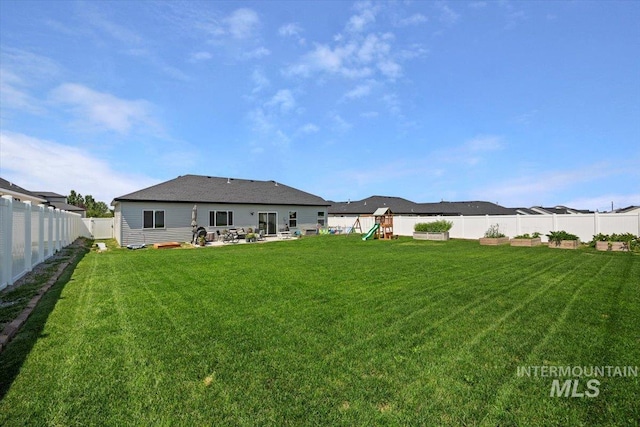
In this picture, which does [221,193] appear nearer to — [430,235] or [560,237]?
[430,235]

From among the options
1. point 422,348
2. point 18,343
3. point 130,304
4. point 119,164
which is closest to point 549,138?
point 422,348

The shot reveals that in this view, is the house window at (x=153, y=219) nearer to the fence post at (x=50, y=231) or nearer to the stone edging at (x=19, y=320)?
the fence post at (x=50, y=231)

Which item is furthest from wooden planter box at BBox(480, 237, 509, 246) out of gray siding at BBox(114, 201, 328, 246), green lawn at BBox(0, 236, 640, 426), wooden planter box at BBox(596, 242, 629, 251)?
gray siding at BBox(114, 201, 328, 246)

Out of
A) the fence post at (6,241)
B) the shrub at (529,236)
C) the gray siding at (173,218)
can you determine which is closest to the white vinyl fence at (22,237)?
the fence post at (6,241)

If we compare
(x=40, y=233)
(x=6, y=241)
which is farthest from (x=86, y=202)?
(x=6, y=241)

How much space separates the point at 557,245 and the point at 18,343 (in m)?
19.9

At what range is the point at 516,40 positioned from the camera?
11891 millimetres

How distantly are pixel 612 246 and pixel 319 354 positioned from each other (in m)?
17.0

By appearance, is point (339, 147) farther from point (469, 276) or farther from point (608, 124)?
point (469, 276)

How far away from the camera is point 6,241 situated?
20.1 ft

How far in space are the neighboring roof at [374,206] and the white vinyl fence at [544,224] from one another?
1447 centimetres

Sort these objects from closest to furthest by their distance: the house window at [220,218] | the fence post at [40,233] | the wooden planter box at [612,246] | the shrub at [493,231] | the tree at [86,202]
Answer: the fence post at [40,233], the wooden planter box at [612,246], the shrub at [493,231], the house window at [220,218], the tree at [86,202]

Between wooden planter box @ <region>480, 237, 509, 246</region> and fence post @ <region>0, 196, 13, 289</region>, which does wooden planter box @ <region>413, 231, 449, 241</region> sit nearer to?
wooden planter box @ <region>480, 237, 509, 246</region>

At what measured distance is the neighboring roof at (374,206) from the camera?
131 feet
